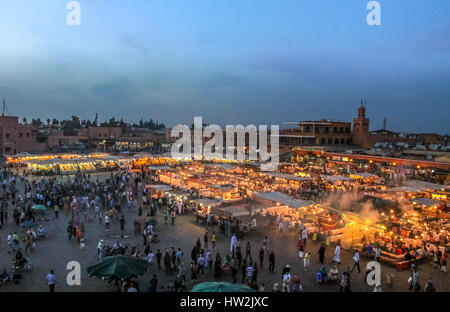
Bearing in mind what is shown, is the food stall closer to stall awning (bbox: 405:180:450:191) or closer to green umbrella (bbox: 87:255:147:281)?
green umbrella (bbox: 87:255:147:281)

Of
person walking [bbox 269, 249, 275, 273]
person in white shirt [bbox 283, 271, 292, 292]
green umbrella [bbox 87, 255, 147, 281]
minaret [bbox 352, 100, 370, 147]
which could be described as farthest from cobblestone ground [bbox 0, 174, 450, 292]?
minaret [bbox 352, 100, 370, 147]

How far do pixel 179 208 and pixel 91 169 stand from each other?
18.2m

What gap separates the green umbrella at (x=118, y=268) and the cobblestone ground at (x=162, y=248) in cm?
83

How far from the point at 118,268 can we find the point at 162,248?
12.1 feet

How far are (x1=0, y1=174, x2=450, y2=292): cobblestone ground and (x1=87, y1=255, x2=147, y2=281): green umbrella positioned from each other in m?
0.83

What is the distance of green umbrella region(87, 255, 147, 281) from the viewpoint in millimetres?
7742

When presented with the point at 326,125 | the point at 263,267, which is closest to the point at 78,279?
the point at 263,267

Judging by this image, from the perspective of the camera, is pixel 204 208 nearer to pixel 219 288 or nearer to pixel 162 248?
pixel 162 248

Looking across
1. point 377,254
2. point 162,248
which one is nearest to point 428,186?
point 377,254

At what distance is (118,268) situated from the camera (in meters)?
7.88

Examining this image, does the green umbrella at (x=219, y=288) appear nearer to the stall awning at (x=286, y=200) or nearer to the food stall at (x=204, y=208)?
the food stall at (x=204, y=208)

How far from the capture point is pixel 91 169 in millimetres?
31156

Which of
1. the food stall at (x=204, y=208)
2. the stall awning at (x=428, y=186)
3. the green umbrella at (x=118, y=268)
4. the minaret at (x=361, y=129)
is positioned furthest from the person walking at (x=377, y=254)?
the minaret at (x=361, y=129)
